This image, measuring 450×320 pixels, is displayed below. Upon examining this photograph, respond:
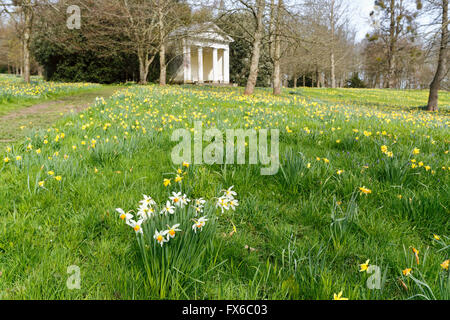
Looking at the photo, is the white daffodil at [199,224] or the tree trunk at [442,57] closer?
the white daffodil at [199,224]

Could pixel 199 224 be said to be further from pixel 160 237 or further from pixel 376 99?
pixel 376 99

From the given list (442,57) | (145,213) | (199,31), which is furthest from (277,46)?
(145,213)

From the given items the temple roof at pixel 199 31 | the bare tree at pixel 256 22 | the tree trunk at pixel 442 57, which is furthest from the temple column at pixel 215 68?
the tree trunk at pixel 442 57

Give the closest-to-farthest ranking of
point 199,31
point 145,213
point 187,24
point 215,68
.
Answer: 1. point 145,213
2. point 199,31
3. point 187,24
4. point 215,68

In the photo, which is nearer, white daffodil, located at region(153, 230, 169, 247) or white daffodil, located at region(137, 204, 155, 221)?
white daffodil, located at region(153, 230, 169, 247)

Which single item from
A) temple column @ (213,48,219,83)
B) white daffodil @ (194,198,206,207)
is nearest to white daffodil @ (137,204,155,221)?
white daffodil @ (194,198,206,207)

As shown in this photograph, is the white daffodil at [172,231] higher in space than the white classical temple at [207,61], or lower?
lower

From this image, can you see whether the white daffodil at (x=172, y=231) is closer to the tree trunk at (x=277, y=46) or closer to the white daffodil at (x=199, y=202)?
the white daffodil at (x=199, y=202)

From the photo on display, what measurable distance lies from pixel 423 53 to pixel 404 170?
38.2ft

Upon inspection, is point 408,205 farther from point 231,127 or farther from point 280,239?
point 231,127

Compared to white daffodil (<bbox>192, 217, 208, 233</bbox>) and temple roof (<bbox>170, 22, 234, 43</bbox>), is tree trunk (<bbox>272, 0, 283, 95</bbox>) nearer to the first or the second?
temple roof (<bbox>170, 22, 234, 43</bbox>)

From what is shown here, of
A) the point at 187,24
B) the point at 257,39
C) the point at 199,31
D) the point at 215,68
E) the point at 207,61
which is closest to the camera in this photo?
the point at 257,39

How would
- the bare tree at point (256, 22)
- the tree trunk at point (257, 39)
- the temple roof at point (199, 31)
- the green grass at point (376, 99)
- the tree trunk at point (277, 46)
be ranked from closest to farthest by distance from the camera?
the bare tree at point (256, 22), the tree trunk at point (257, 39), the tree trunk at point (277, 46), the temple roof at point (199, 31), the green grass at point (376, 99)

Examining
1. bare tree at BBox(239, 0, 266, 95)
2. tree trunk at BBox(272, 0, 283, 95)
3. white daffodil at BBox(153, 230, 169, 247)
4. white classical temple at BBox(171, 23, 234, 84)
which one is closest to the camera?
white daffodil at BBox(153, 230, 169, 247)
